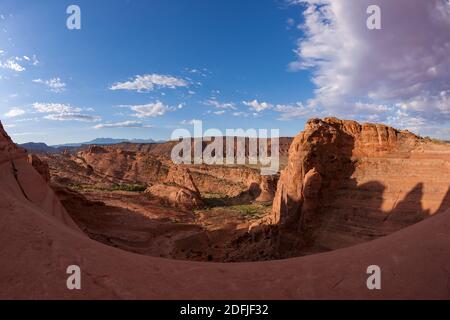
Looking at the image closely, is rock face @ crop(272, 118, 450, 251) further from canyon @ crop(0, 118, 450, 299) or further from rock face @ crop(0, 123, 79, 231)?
rock face @ crop(0, 123, 79, 231)

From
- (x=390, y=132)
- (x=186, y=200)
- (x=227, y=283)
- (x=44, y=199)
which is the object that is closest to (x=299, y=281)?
(x=227, y=283)

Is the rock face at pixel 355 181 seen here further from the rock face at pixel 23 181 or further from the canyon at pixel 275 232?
the rock face at pixel 23 181

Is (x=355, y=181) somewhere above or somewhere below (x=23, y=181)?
below

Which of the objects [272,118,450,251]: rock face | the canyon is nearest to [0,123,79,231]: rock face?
the canyon

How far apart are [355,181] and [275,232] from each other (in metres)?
6.46

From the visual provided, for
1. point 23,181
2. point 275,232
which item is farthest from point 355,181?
point 23,181

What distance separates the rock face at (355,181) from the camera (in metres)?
17.0

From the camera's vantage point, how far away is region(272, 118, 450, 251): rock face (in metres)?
17.0

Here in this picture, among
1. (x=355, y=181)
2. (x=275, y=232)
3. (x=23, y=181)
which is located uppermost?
(x=23, y=181)

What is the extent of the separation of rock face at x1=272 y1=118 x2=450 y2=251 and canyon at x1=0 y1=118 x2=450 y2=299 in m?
0.07

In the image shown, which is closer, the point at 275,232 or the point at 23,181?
the point at 23,181

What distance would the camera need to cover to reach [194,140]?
543 feet

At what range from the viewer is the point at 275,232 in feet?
70.8

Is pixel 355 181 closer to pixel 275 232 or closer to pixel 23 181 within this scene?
pixel 275 232
